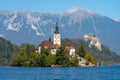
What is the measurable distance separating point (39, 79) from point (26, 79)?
326 cm

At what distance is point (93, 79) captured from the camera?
9738 centimetres

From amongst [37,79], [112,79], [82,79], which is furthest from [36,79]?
[112,79]

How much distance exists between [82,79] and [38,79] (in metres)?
9.04

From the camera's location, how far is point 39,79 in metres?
101

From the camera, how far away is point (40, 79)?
100750 mm

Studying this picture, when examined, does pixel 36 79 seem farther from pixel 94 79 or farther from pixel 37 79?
pixel 94 79

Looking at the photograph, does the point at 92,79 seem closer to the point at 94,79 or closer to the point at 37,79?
the point at 94,79

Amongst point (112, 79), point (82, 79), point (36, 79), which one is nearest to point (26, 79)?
point (36, 79)

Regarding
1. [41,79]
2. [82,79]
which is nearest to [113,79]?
[82,79]

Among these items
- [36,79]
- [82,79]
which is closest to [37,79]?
[36,79]

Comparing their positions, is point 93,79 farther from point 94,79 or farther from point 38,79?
point 38,79

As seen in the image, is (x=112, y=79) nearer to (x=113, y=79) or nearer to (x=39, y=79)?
(x=113, y=79)

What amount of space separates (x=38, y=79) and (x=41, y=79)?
28.8 inches

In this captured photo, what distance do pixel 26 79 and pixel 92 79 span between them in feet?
43.3
